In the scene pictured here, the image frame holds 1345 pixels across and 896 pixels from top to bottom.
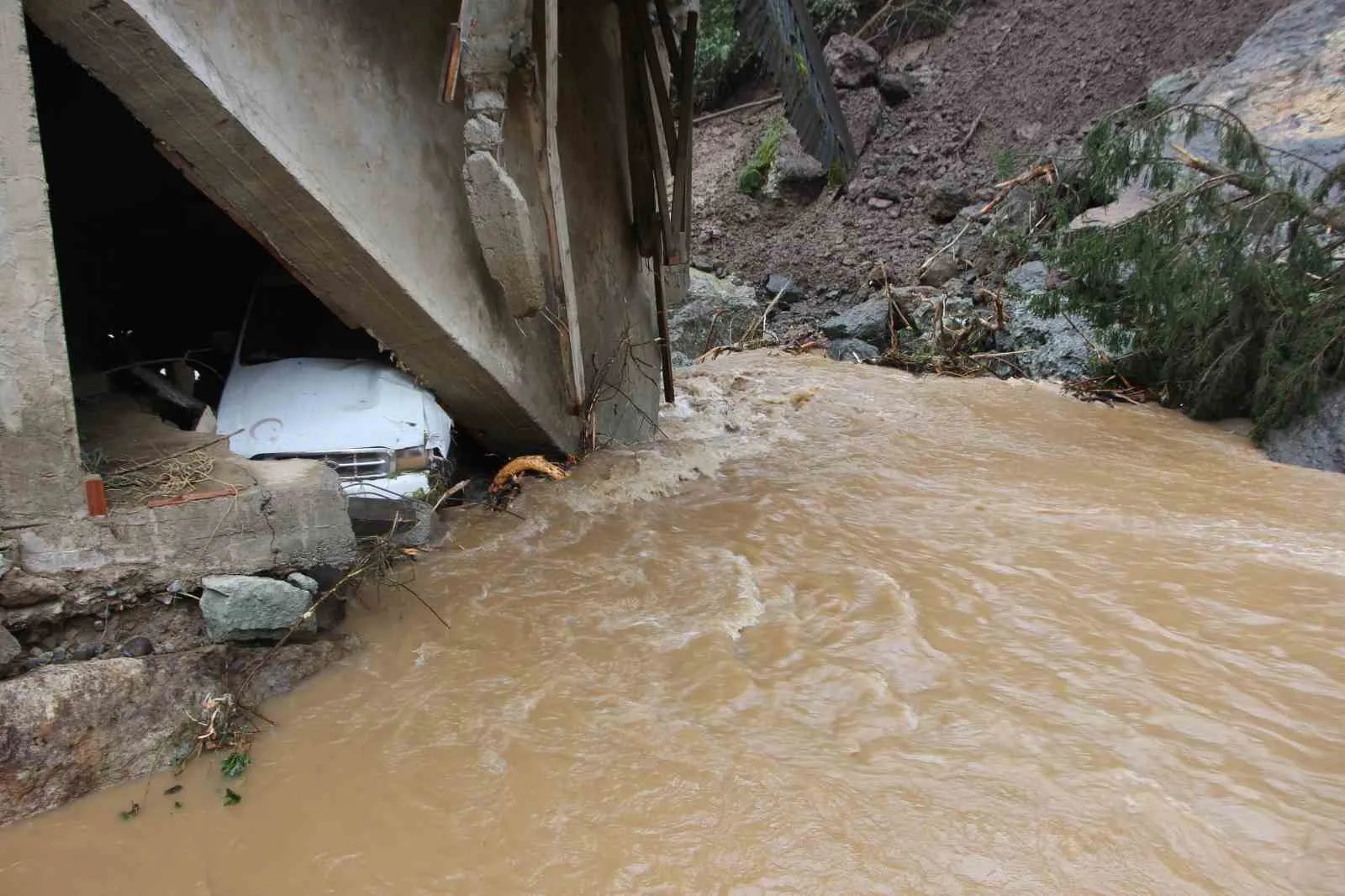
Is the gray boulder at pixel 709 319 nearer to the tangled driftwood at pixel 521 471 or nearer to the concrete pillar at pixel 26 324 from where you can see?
the tangled driftwood at pixel 521 471

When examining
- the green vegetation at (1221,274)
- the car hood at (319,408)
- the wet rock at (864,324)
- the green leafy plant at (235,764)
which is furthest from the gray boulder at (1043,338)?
the green leafy plant at (235,764)

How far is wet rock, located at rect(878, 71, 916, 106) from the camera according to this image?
52.9ft

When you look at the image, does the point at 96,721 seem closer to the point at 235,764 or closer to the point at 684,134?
the point at 235,764

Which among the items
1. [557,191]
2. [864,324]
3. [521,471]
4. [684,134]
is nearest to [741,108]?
[864,324]

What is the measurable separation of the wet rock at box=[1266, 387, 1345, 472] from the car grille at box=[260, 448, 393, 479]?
266 inches

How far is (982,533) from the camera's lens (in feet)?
15.6

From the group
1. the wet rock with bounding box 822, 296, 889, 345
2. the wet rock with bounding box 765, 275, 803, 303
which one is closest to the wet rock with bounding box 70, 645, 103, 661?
the wet rock with bounding box 822, 296, 889, 345

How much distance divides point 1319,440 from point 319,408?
7.29 m

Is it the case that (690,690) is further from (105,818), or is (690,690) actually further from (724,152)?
(724,152)

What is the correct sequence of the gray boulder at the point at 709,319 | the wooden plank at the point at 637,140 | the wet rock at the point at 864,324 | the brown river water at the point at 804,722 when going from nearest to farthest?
the brown river water at the point at 804,722 → the wooden plank at the point at 637,140 → the wet rock at the point at 864,324 → the gray boulder at the point at 709,319

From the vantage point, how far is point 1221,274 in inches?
286

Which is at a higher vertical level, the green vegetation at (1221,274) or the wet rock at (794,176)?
the wet rock at (794,176)

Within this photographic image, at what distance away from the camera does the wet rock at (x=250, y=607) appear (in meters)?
3.12

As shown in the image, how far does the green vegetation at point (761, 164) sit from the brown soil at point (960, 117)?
260mm
